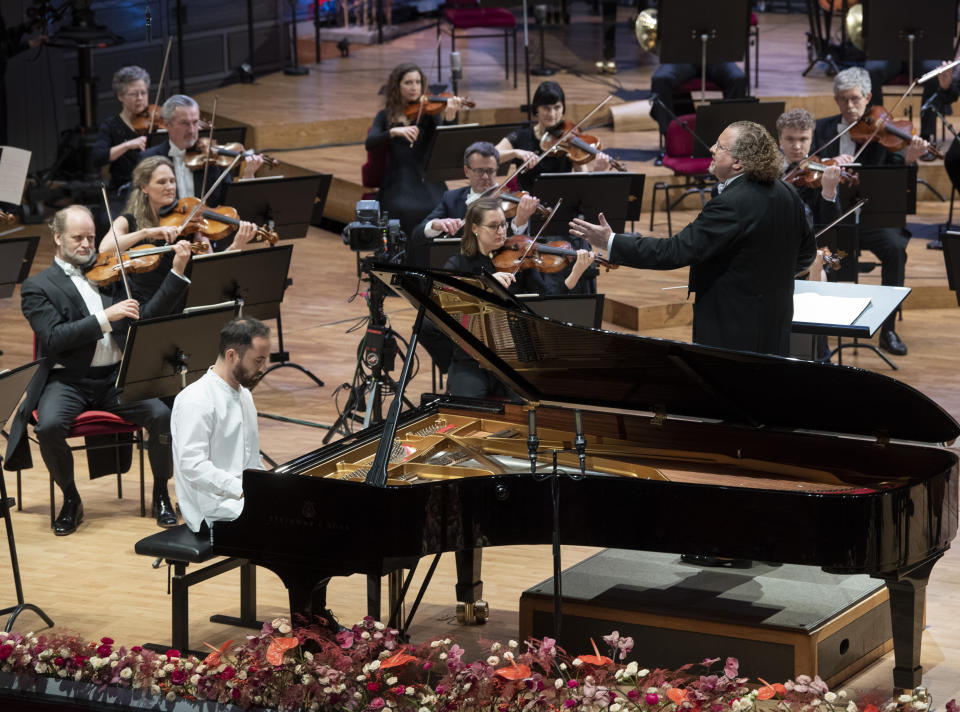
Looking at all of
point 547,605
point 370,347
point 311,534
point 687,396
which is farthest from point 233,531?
point 370,347

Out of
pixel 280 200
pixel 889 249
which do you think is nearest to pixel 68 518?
pixel 280 200

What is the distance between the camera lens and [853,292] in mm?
5645

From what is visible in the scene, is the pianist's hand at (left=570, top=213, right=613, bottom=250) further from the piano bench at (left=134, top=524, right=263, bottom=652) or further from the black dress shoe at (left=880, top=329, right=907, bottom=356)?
the black dress shoe at (left=880, top=329, right=907, bottom=356)

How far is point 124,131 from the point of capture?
7996mm

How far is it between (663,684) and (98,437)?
11.2ft

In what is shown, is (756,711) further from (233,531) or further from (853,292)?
(853,292)

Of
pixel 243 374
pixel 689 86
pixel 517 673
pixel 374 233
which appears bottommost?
pixel 517 673

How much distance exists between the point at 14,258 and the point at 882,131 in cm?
422

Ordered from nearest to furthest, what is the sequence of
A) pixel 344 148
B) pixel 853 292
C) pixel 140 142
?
pixel 853 292, pixel 140 142, pixel 344 148

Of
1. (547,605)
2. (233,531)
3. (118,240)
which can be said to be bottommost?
(547,605)

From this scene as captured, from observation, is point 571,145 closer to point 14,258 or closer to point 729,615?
point 14,258

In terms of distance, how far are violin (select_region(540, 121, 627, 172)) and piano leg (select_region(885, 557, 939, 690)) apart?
3.90 meters

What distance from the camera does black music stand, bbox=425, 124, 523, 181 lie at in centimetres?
772

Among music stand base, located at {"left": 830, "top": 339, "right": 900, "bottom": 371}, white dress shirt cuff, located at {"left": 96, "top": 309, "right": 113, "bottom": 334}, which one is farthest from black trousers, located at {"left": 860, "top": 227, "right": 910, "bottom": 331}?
white dress shirt cuff, located at {"left": 96, "top": 309, "right": 113, "bottom": 334}
